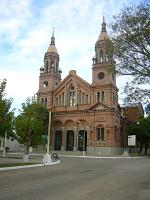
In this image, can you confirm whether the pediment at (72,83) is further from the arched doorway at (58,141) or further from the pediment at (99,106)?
the arched doorway at (58,141)

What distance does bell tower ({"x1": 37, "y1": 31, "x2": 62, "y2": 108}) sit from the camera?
266ft

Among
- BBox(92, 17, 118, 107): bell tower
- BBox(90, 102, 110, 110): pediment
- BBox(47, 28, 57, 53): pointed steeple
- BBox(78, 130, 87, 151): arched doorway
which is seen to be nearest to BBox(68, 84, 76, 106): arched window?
BBox(92, 17, 118, 107): bell tower

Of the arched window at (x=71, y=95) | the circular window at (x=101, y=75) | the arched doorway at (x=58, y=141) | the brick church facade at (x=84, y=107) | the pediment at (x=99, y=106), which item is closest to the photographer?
the brick church facade at (x=84, y=107)

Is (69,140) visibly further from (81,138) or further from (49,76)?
(49,76)

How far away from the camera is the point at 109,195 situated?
12.9 metres

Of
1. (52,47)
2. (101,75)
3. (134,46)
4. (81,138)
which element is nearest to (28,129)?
(134,46)

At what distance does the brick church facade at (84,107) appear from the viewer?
70000 millimetres

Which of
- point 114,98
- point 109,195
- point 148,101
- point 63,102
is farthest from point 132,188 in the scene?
point 63,102

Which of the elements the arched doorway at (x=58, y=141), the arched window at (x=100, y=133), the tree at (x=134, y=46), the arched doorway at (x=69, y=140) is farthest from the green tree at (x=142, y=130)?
the tree at (x=134, y=46)

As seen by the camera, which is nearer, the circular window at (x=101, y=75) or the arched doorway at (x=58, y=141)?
the circular window at (x=101, y=75)

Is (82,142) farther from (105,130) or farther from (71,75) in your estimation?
(71,75)

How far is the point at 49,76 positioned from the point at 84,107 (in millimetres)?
13112

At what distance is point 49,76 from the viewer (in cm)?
8175

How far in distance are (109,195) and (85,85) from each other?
209 ft
